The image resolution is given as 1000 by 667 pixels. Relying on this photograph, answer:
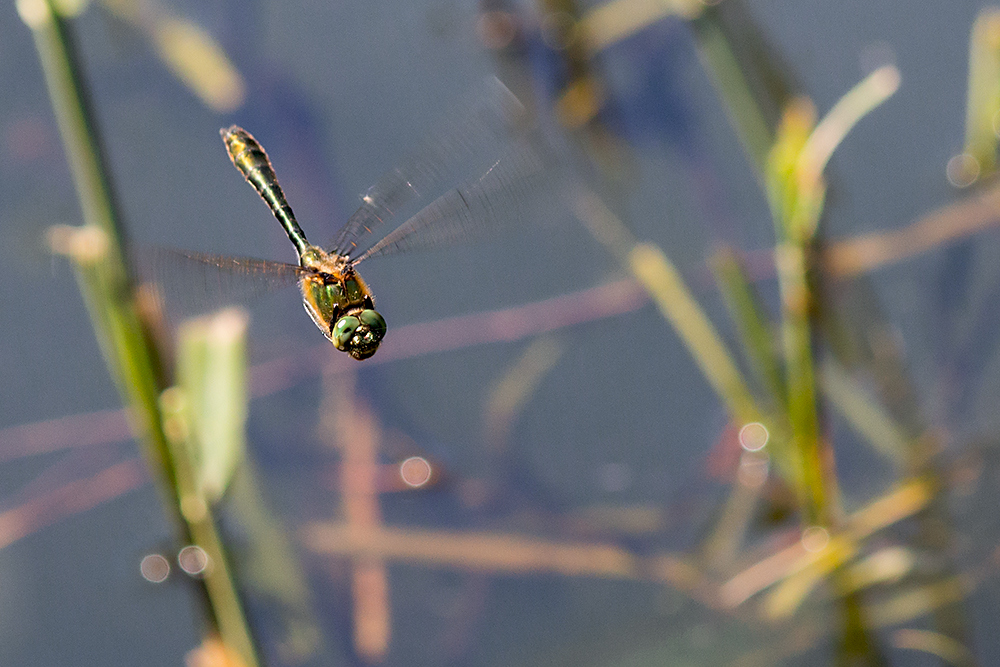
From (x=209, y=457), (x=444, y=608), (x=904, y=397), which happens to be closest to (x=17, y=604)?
(x=209, y=457)

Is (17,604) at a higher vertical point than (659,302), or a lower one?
lower

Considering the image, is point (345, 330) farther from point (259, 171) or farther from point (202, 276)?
point (259, 171)

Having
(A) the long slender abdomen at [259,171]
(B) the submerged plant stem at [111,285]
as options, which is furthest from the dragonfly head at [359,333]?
(A) the long slender abdomen at [259,171]

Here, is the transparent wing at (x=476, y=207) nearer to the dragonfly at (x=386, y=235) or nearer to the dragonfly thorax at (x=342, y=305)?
the dragonfly at (x=386, y=235)

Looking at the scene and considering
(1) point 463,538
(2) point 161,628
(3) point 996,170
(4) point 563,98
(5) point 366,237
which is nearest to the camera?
(5) point 366,237

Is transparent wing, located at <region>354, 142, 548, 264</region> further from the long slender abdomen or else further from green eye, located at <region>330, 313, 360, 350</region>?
the long slender abdomen

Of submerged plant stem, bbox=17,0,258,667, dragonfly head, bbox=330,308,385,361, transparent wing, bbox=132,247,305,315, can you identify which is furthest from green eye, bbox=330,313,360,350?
submerged plant stem, bbox=17,0,258,667

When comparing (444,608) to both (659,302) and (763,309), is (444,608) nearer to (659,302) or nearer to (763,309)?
(659,302)
